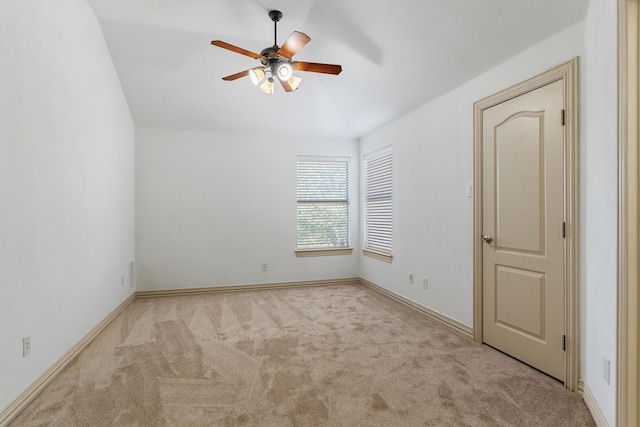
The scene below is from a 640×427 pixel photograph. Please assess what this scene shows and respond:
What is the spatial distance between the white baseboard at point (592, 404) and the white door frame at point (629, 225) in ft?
1.00

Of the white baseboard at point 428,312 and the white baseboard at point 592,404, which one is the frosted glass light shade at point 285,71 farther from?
the white baseboard at point 592,404

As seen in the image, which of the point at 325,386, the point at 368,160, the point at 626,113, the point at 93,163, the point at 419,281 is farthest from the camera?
the point at 368,160

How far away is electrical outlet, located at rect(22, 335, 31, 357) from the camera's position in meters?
2.08

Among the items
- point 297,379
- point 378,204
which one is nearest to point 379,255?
point 378,204

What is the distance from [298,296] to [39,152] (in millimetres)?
3328

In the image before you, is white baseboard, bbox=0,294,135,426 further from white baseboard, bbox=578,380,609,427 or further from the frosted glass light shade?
white baseboard, bbox=578,380,609,427

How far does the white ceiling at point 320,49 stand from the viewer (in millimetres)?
2584

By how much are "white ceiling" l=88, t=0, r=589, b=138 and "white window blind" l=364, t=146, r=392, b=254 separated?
61 cm

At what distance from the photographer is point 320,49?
3471 millimetres

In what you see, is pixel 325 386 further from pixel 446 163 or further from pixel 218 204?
pixel 218 204

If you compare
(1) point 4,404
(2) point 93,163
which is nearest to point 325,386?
(1) point 4,404

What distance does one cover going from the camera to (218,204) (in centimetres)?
505

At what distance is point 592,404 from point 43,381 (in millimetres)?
3402

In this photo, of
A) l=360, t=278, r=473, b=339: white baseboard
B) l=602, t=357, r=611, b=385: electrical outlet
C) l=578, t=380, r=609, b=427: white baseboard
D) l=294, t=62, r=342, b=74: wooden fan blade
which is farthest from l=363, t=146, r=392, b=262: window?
l=602, t=357, r=611, b=385: electrical outlet
